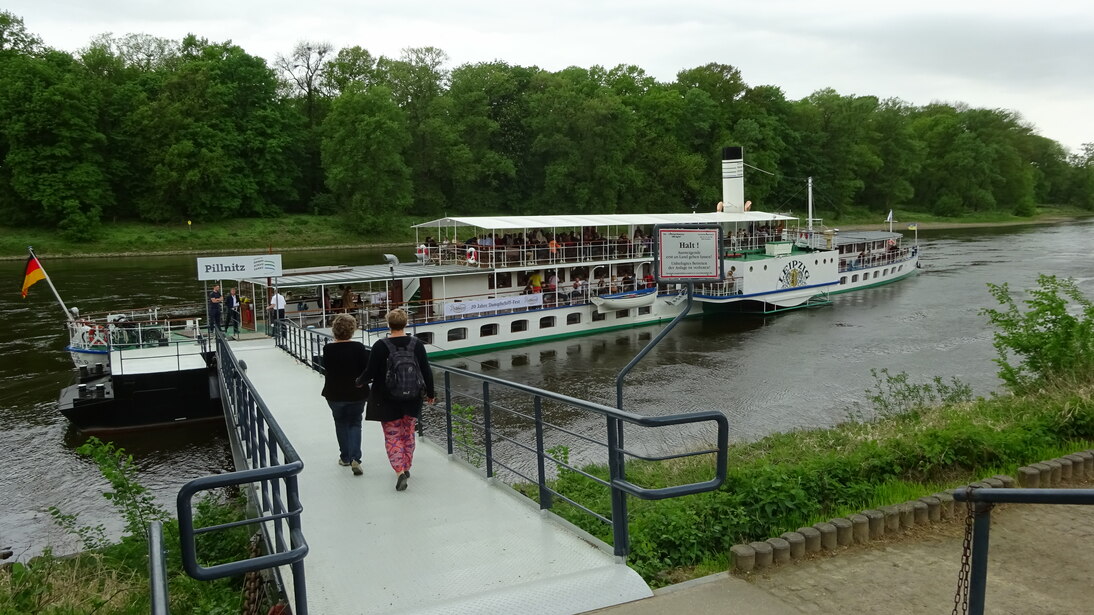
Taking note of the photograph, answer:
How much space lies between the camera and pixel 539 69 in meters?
86.2

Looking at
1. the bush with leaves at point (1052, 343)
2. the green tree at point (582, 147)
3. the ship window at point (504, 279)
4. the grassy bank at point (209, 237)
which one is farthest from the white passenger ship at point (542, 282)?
the green tree at point (582, 147)

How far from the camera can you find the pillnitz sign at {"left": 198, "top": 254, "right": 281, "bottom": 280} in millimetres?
21828

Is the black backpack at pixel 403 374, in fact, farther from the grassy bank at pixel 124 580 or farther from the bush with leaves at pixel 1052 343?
the bush with leaves at pixel 1052 343

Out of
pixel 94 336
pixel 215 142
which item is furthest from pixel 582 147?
pixel 94 336

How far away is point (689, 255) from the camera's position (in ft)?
22.5

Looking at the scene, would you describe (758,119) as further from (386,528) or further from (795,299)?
(386,528)

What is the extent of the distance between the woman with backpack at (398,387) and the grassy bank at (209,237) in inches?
2229

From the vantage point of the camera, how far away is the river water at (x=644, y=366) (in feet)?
52.1

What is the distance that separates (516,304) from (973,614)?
85.5 feet

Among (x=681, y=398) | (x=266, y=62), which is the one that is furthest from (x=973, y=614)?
(x=266, y=62)

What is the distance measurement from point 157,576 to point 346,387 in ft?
14.8

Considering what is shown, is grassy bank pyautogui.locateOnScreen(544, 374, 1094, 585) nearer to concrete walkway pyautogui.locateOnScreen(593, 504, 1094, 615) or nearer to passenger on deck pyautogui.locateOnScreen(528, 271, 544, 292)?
concrete walkway pyautogui.locateOnScreen(593, 504, 1094, 615)

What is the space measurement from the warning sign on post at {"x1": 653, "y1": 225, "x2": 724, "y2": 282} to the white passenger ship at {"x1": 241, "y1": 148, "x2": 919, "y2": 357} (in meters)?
17.2

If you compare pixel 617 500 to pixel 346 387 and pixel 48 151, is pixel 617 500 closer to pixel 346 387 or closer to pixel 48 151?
pixel 346 387
